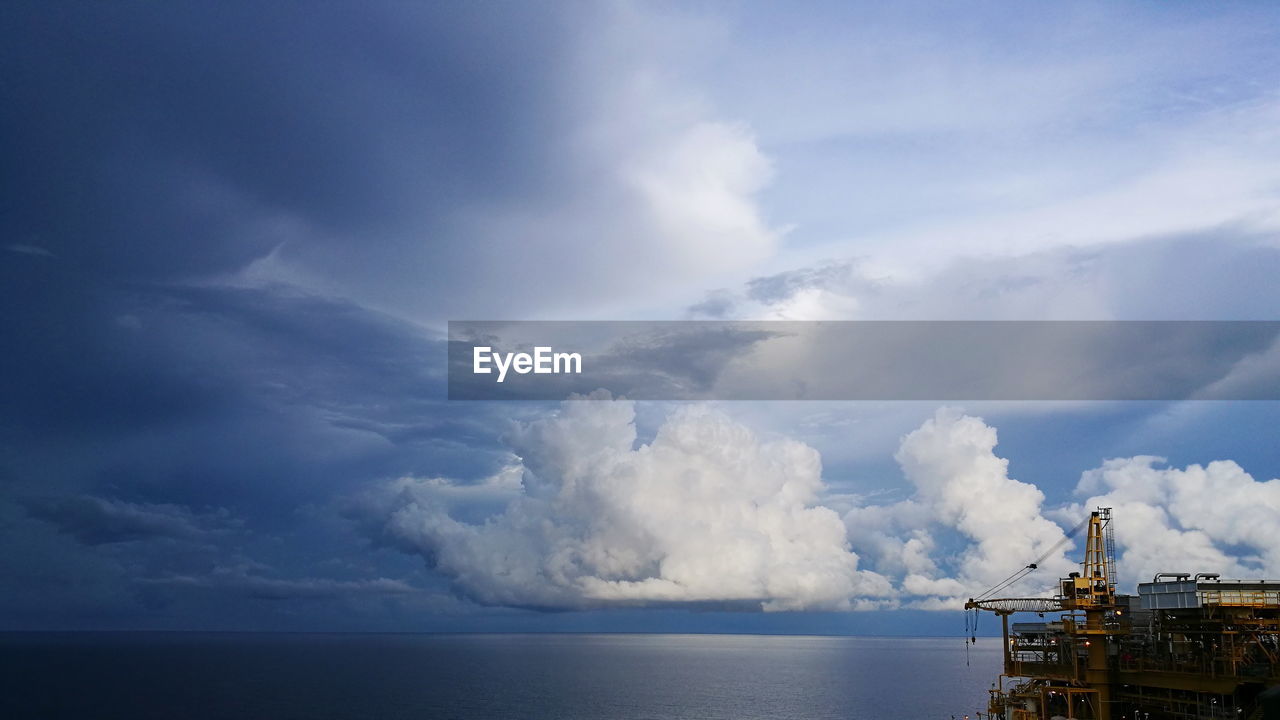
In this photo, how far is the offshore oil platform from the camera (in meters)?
62.7

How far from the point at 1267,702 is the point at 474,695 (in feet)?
576

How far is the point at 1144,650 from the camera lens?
76250 mm

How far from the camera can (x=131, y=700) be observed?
178 m

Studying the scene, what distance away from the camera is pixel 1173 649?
69.6 m

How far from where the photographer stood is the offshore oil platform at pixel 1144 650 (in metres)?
62.7

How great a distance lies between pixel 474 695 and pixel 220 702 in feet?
170

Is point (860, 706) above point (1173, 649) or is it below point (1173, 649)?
below

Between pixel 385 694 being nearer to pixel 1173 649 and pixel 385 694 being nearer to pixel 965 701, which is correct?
pixel 965 701

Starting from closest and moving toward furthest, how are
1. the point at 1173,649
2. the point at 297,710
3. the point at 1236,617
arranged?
1. the point at 1236,617
2. the point at 1173,649
3. the point at 297,710

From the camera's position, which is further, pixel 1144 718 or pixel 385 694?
pixel 385 694

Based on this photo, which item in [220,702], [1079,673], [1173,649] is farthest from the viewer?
[220,702]

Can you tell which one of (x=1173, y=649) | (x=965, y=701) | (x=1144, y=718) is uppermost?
(x=1173, y=649)

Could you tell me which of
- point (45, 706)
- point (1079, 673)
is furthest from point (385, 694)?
point (1079, 673)

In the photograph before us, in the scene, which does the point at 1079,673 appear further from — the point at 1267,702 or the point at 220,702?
the point at 220,702
